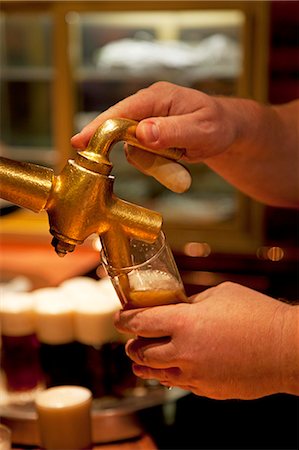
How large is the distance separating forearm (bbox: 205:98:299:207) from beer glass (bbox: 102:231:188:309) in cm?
32

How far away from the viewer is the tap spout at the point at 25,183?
869 mm

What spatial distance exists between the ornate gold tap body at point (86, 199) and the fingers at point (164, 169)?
0.11m

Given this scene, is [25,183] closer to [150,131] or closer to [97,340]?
[150,131]

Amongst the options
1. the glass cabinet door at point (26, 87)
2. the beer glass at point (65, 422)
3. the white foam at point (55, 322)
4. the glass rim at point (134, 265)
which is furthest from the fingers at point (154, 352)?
the glass cabinet door at point (26, 87)

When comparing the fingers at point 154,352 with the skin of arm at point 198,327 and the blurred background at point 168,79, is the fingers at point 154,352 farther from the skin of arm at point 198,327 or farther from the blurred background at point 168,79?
the blurred background at point 168,79

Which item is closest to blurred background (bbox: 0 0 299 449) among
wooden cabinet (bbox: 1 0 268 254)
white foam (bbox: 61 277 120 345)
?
wooden cabinet (bbox: 1 0 268 254)

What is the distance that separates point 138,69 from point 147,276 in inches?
124

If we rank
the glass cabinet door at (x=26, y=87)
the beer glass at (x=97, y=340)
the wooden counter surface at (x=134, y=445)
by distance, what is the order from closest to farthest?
the wooden counter surface at (x=134, y=445) < the beer glass at (x=97, y=340) < the glass cabinet door at (x=26, y=87)

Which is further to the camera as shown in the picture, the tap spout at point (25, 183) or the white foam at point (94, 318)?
the white foam at point (94, 318)

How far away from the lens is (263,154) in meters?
1.33

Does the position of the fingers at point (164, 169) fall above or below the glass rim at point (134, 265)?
above

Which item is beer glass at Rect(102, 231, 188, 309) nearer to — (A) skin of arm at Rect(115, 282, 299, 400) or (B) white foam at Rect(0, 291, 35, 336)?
(A) skin of arm at Rect(115, 282, 299, 400)

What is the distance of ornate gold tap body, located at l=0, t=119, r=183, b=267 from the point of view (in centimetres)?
88

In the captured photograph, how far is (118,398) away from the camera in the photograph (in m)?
1.55
